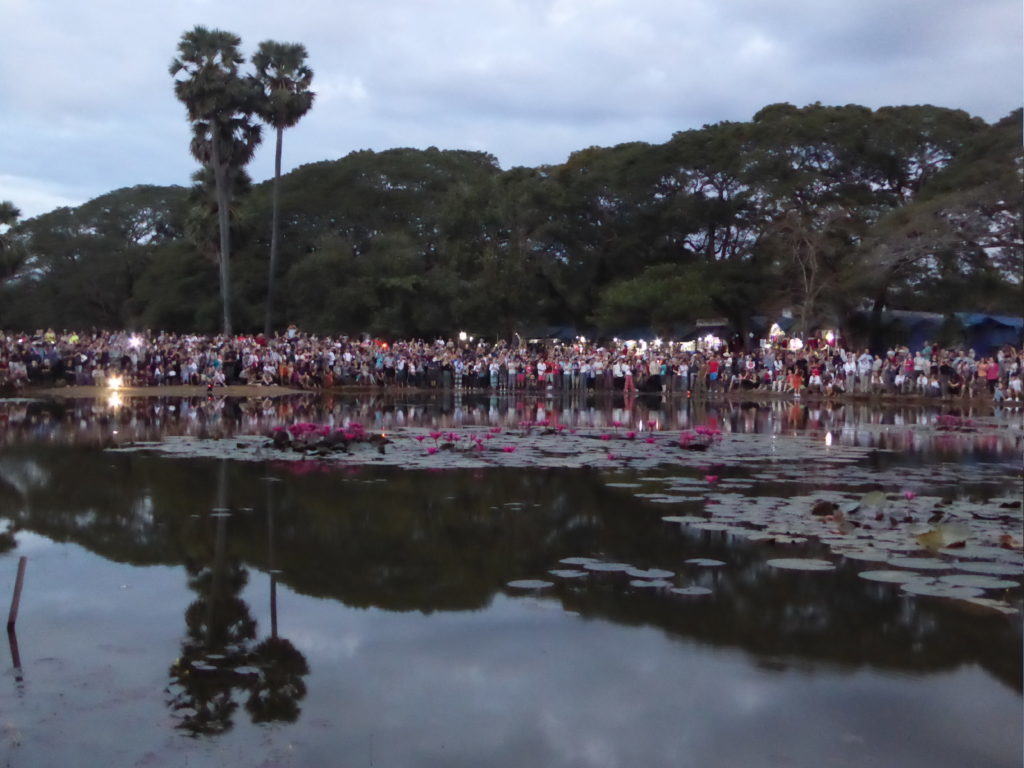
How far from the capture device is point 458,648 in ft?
18.4

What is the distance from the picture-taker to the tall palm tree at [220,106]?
44.8 m

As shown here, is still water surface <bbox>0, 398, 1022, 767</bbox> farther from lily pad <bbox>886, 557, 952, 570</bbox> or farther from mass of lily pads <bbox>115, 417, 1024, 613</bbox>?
lily pad <bbox>886, 557, 952, 570</bbox>

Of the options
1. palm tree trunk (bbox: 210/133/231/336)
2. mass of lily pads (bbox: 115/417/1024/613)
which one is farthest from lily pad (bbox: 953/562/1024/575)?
palm tree trunk (bbox: 210/133/231/336)

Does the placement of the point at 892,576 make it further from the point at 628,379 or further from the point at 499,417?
the point at 628,379

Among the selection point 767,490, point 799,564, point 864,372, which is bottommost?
point 799,564

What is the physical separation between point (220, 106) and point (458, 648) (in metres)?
43.5

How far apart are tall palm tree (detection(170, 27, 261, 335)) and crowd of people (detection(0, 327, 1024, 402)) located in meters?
9.89

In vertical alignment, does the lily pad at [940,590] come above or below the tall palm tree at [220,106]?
below

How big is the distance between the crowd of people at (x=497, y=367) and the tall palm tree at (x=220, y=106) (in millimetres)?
9895

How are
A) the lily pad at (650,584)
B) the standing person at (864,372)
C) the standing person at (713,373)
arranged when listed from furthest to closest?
the standing person at (713,373)
the standing person at (864,372)
the lily pad at (650,584)

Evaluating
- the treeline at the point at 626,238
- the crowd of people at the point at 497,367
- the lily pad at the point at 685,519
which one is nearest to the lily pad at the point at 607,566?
the lily pad at the point at 685,519

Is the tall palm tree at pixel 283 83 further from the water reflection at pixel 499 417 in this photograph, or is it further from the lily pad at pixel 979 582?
the lily pad at pixel 979 582

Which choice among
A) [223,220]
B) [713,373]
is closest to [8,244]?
[223,220]

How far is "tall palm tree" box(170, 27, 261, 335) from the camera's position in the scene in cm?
4475
